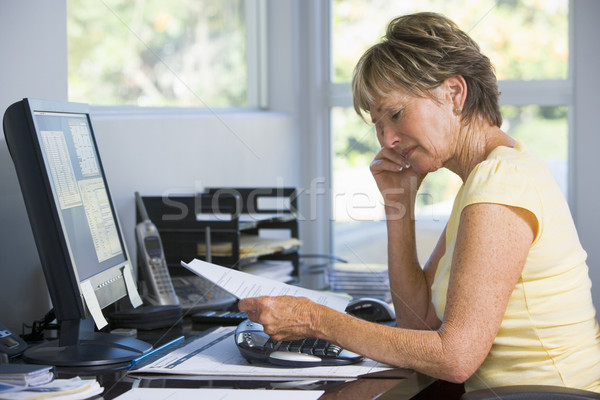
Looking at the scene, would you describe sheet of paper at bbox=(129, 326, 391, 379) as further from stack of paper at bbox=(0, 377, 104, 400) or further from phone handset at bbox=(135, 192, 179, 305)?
phone handset at bbox=(135, 192, 179, 305)

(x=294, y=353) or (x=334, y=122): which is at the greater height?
(x=334, y=122)

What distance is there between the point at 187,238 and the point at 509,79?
163cm

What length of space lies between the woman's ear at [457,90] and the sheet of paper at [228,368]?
541 millimetres

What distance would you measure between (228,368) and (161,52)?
1.56 metres

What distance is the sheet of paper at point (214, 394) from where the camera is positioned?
1083 mm

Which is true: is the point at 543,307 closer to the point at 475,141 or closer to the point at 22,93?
the point at 475,141

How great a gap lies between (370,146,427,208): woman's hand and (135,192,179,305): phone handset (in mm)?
583

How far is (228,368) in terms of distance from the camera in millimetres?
1250

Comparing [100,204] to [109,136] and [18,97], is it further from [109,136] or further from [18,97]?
[109,136]

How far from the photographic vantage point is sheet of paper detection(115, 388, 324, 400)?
1083 millimetres

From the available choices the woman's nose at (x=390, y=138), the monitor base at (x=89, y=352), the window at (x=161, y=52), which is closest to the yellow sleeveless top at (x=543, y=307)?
the woman's nose at (x=390, y=138)

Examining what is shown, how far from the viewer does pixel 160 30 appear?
99.6 inches

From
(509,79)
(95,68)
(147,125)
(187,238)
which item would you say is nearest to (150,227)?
(187,238)

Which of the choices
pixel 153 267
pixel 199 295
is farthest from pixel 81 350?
pixel 199 295
